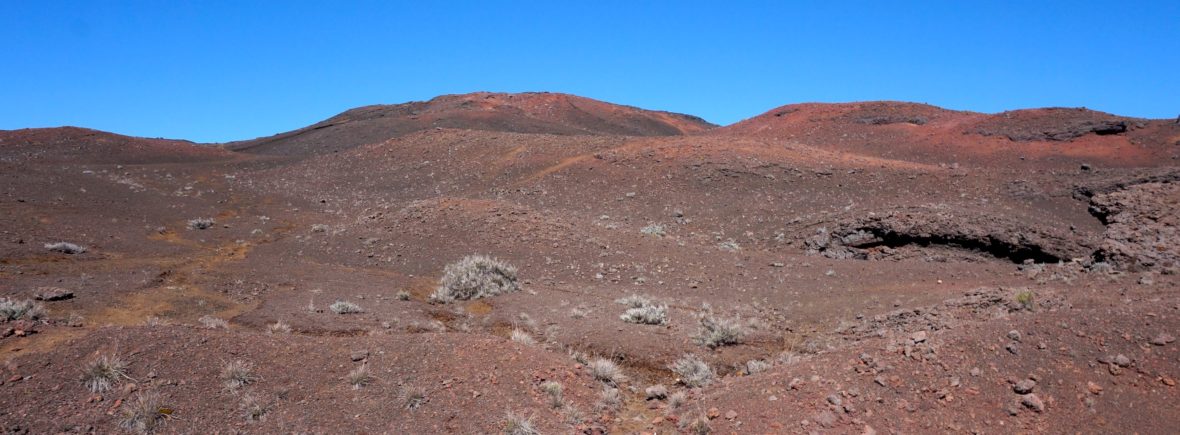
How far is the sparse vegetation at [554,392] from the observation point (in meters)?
6.53

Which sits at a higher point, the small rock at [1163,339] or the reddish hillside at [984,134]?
the reddish hillside at [984,134]

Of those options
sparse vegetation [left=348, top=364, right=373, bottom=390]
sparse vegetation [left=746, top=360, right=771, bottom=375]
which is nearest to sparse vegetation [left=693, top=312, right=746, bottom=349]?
sparse vegetation [left=746, top=360, right=771, bottom=375]

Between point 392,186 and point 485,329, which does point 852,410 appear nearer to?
point 485,329

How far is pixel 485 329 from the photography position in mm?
9914

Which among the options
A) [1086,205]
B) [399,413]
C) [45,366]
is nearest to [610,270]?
[399,413]

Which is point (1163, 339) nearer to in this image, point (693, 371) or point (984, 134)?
point (693, 371)

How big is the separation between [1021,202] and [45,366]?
2018 cm

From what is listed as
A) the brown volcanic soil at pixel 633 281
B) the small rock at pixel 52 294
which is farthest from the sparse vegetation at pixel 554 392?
the small rock at pixel 52 294

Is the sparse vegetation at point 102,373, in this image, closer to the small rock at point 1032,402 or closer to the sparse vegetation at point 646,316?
the sparse vegetation at point 646,316

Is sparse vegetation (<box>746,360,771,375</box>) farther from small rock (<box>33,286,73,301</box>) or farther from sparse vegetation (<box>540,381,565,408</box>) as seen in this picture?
small rock (<box>33,286,73,301</box>)

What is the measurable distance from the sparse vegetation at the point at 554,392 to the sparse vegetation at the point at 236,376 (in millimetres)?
2883

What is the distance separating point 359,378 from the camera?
21.4ft

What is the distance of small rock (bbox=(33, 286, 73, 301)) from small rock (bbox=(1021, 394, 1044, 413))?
40.8ft

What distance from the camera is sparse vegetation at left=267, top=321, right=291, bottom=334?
334 inches
